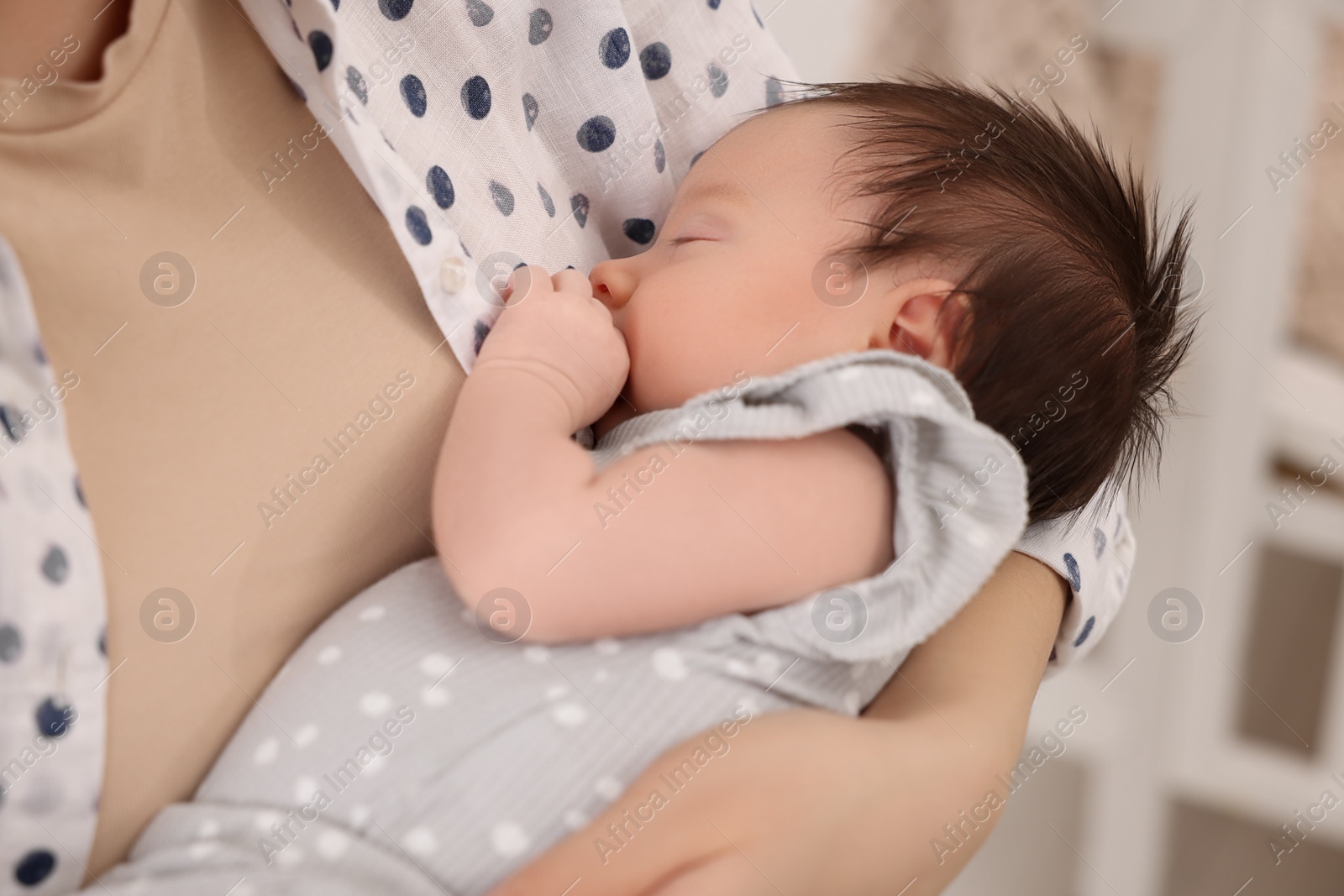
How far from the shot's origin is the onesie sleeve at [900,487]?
518 mm

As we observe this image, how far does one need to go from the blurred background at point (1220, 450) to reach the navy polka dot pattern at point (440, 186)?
100 centimetres

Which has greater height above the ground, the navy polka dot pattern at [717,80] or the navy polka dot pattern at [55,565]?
the navy polka dot pattern at [55,565]

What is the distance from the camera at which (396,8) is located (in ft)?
1.98

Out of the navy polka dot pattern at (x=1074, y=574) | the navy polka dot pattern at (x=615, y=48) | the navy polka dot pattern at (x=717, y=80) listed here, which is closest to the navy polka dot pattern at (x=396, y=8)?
the navy polka dot pattern at (x=615, y=48)

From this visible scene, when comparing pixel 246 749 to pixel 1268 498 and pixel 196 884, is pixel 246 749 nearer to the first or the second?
pixel 196 884

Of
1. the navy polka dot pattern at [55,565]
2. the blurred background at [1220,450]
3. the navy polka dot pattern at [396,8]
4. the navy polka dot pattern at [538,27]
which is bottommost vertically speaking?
the blurred background at [1220,450]

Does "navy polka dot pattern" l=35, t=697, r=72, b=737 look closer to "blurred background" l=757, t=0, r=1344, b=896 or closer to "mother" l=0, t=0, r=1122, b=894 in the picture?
"mother" l=0, t=0, r=1122, b=894

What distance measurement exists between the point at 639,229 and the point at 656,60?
14cm

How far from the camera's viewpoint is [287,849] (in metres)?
0.47

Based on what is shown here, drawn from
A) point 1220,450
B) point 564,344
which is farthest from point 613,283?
point 1220,450

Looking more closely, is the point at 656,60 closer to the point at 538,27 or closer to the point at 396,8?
the point at 538,27

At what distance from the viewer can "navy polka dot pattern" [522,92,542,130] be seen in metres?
0.69

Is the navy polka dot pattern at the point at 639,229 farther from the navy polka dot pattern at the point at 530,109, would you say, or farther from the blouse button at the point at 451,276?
the blouse button at the point at 451,276

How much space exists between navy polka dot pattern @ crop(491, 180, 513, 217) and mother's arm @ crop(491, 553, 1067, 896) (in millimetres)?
363
